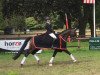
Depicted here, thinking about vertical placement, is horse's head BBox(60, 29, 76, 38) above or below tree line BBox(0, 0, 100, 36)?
above

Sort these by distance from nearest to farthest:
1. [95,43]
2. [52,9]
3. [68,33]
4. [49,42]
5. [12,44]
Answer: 1. [49,42]
2. [68,33]
3. [12,44]
4. [95,43]
5. [52,9]

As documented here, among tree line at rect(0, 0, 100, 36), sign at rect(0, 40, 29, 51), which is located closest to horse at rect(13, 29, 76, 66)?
sign at rect(0, 40, 29, 51)

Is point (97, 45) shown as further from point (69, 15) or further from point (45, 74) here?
point (69, 15)

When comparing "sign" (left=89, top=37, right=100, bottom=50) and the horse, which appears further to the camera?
"sign" (left=89, top=37, right=100, bottom=50)

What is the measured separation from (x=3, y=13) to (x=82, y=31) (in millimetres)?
10968

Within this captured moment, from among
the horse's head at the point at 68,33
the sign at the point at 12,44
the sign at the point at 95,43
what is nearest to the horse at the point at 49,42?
the horse's head at the point at 68,33

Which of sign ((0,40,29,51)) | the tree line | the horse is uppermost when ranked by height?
the horse

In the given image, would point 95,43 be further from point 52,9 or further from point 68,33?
point 52,9

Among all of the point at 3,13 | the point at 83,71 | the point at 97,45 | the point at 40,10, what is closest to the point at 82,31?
the point at 40,10

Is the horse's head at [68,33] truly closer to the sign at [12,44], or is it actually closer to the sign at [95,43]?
the sign at [12,44]

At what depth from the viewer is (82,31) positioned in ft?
162

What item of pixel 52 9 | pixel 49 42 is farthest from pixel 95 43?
pixel 52 9

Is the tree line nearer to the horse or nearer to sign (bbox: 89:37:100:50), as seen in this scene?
sign (bbox: 89:37:100:50)

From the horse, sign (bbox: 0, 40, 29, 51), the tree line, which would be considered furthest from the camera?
the tree line
